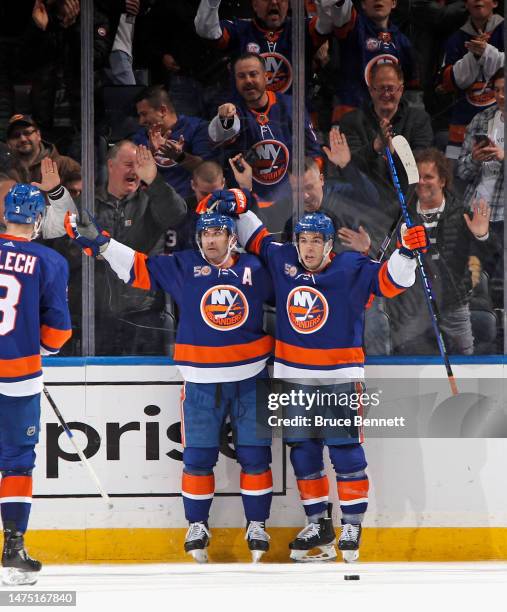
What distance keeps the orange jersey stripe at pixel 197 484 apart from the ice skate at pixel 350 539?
53 centimetres

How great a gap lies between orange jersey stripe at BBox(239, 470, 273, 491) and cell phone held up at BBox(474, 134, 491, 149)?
1582 mm

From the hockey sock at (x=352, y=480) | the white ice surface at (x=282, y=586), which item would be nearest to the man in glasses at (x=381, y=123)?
the hockey sock at (x=352, y=480)

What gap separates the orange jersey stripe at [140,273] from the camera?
3.61m

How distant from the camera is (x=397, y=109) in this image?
385 centimetres

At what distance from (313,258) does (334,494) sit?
3.13 ft

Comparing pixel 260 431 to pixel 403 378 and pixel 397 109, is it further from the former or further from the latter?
pixel 397 109

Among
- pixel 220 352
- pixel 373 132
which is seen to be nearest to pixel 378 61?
pixel 373 132

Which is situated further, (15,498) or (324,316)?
(324,316)

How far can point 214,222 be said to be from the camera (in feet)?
11.7

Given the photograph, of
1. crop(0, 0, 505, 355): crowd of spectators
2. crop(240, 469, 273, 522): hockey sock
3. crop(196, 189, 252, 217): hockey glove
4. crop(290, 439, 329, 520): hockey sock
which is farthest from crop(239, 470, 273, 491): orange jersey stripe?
crop(196, 189, 252, 217): hockey glove

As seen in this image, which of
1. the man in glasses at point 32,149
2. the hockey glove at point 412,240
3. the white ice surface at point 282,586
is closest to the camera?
the white ice surface at point 282,586

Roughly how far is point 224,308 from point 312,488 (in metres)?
0.77

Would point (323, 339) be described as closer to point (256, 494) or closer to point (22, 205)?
point (256, 494)

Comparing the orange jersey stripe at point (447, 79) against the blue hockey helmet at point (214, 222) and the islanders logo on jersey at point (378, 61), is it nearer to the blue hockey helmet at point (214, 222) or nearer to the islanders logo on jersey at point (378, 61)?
the islanders logo on jersey at point (378, 61)
